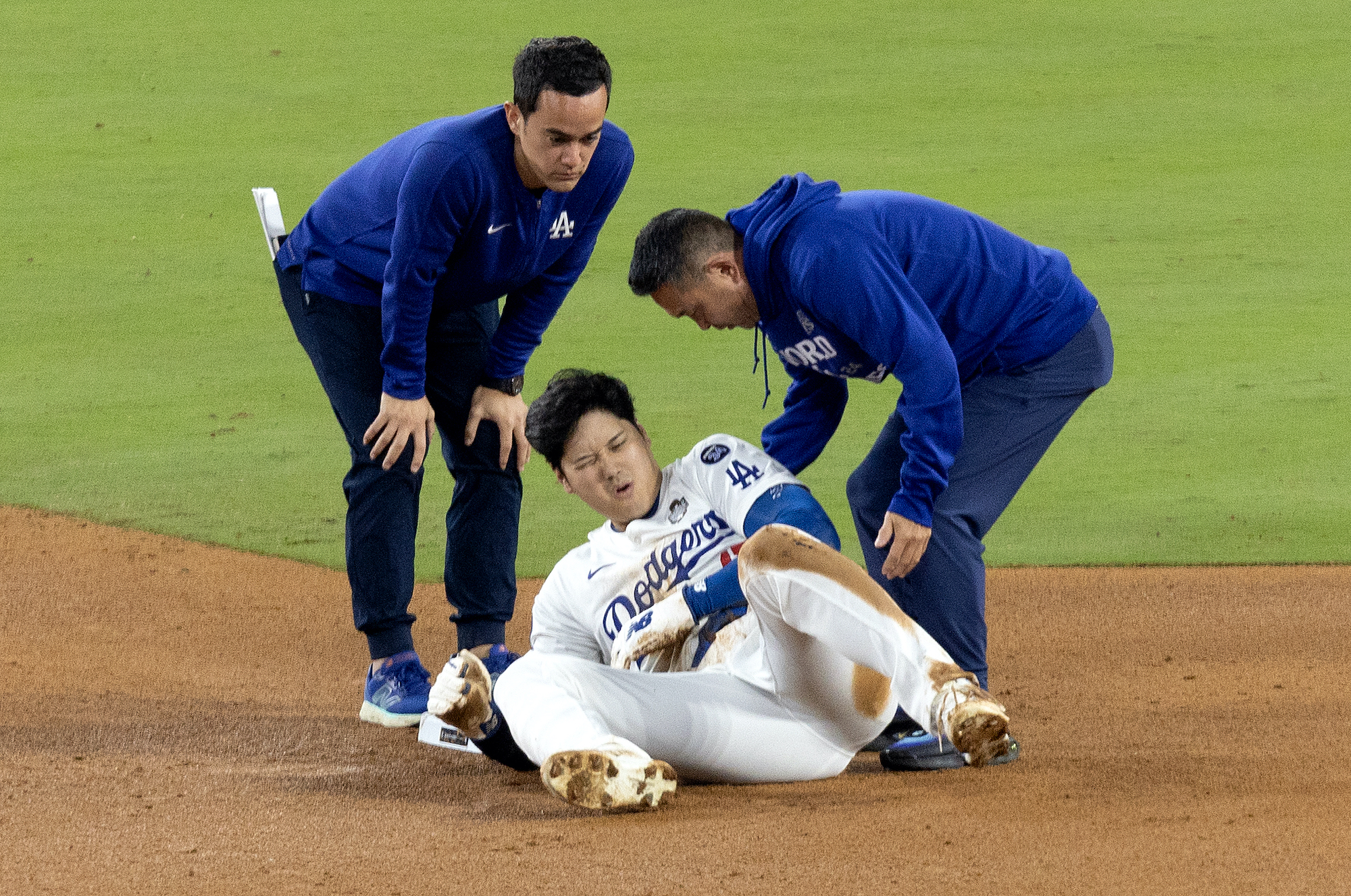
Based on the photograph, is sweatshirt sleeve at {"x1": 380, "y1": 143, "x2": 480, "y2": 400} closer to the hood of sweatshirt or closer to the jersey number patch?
the hood of sweatshirt

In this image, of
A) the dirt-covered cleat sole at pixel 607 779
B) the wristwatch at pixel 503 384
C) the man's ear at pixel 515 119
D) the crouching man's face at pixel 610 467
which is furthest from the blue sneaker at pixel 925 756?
the man's ear at pixel 515 119

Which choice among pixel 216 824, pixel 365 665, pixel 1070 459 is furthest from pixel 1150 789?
pixel 1070 459

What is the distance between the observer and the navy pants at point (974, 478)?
340 centimetres

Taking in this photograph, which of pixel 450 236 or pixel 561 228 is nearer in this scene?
pixel 450 236

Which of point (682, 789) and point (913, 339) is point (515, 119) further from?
point (682, 789)

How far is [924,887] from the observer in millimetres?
2463

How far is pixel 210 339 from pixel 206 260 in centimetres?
134

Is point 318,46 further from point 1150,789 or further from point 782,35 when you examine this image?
point 1150,789

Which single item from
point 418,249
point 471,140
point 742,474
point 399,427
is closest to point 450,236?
point 418,249

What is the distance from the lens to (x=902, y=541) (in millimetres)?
3260

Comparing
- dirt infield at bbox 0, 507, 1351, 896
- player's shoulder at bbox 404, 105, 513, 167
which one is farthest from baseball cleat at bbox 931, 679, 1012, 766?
player's shoulder at bbox 404, 105, 513, 167

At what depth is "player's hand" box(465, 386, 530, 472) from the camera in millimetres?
4051

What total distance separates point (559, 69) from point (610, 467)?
0.90 meters

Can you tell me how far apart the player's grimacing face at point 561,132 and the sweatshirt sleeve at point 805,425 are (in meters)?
0.73
